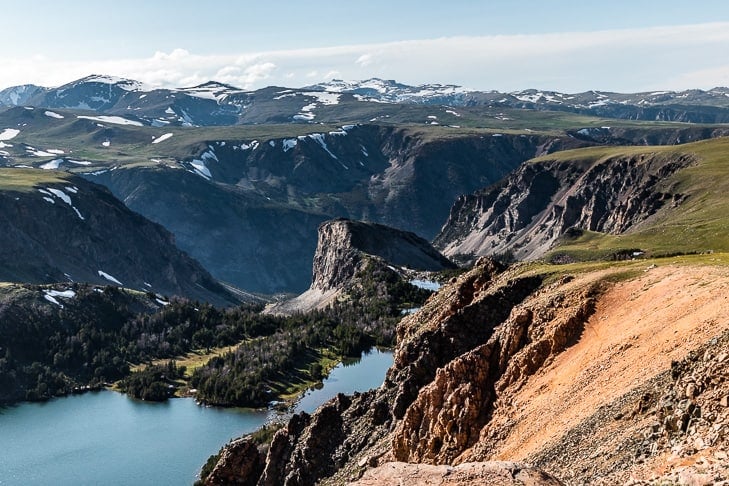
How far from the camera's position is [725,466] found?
1041 inches

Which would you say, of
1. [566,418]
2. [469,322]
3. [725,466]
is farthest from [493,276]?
[725,466]

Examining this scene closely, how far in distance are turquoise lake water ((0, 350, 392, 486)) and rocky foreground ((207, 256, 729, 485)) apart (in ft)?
112

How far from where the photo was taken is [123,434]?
11650cm

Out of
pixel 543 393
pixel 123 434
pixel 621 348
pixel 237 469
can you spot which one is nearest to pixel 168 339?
pixel 123 434

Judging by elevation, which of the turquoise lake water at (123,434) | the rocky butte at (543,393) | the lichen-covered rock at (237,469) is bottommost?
the turquoise lake water at (123,434)

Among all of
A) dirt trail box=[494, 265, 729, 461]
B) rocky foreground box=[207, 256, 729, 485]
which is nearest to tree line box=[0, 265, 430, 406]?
rocky foreground box=[207, 256, 729, 485]

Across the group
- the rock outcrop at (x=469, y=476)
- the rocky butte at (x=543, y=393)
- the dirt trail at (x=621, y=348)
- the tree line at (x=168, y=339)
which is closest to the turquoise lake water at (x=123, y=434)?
the tree line at (x=168, y=339)

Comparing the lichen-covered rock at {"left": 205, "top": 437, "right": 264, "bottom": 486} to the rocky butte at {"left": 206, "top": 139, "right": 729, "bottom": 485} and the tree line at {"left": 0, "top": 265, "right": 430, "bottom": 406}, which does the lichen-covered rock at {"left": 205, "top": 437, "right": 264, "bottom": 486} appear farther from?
the tree line at {"left": 0, "top": 265, "right": 430, "bottom": 406}

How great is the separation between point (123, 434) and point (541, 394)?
87121 millimetres

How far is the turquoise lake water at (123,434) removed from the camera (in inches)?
3917

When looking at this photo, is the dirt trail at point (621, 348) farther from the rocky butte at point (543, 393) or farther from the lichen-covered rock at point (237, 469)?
the lichen-covered rock at point (237, 469)

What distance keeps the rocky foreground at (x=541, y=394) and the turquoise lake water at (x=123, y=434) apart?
3418 cm

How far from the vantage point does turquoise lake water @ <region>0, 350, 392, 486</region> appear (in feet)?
326

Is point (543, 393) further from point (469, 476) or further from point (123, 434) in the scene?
point (123, 434)
